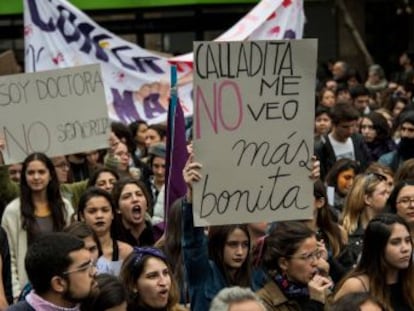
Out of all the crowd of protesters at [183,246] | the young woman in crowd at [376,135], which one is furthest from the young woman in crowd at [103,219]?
the young woman in crowd at [376,135]

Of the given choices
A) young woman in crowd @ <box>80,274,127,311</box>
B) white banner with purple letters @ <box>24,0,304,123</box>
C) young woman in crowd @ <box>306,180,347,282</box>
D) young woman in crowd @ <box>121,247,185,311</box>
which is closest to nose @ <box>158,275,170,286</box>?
young woman in crowd @ <box>121,247,185,311</box>

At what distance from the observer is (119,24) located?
1986 cm

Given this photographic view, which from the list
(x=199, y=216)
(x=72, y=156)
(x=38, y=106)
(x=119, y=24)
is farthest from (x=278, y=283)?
(x=119, y=24)

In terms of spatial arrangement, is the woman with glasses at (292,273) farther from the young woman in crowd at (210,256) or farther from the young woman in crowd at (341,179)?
the young woman in crowd at (341,179)

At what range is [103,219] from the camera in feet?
25.0

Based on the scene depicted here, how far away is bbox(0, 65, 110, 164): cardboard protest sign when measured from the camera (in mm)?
9203

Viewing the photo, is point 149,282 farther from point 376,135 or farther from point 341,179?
point 376,135

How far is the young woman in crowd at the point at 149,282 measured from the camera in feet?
19.8

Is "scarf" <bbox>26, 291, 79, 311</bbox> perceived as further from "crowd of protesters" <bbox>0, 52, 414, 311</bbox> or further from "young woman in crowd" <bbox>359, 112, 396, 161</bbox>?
"young woman in crowd" <bbox>359, 112, 396, 161</bbox>

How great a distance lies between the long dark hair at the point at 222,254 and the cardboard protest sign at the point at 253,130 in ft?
0.69

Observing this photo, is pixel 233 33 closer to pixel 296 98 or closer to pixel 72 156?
pixel 72 156

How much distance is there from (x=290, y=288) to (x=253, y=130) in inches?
31.1

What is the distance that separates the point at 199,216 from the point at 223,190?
20 centimetres

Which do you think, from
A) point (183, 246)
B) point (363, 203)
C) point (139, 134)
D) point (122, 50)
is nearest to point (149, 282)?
point (183, 246)
